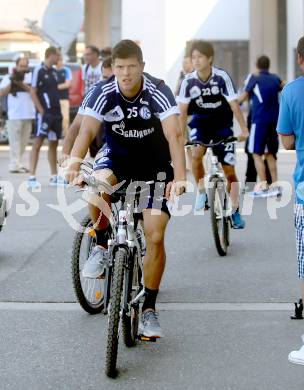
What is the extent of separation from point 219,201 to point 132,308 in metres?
3.87

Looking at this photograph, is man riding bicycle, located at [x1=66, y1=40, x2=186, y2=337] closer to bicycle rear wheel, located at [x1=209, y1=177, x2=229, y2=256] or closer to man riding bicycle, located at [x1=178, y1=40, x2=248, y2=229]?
bicycle rear wheel, located at [x1=209, y1=177, x2=229, y2=256]

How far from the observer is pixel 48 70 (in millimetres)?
17406

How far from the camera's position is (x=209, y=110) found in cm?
1095

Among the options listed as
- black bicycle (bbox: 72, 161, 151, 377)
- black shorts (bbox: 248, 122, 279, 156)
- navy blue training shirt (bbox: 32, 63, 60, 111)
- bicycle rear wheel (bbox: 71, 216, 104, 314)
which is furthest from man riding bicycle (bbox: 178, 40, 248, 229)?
navy blue training shirt (bbox: 32, 63, 60, 111)

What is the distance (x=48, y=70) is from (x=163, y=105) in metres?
11.0

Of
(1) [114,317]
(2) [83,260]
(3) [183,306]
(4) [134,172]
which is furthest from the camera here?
(3) [183,306]

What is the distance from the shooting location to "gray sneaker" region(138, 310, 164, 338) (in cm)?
668

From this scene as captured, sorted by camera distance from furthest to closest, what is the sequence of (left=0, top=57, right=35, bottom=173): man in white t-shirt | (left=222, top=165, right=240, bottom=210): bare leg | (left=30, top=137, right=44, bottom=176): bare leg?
(left=0, top=57, right=35, bottom=173): man in white t-shirt < (left=30, top=137, right=44, bottom=176): bare leg < (left=222, top=165, right=240, bottom=210): bare leg

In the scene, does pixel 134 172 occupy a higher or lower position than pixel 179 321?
higher

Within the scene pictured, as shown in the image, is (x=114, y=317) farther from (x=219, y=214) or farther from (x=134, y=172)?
(x=219, y=214)

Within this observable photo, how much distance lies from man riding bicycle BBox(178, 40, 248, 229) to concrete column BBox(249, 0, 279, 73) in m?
27.0

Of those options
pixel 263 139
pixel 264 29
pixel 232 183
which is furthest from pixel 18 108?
pixel 264 29

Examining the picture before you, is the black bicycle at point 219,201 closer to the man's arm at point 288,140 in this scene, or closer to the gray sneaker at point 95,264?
the gray sneaker at point 95,264

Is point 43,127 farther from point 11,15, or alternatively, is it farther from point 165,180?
point 11,15
